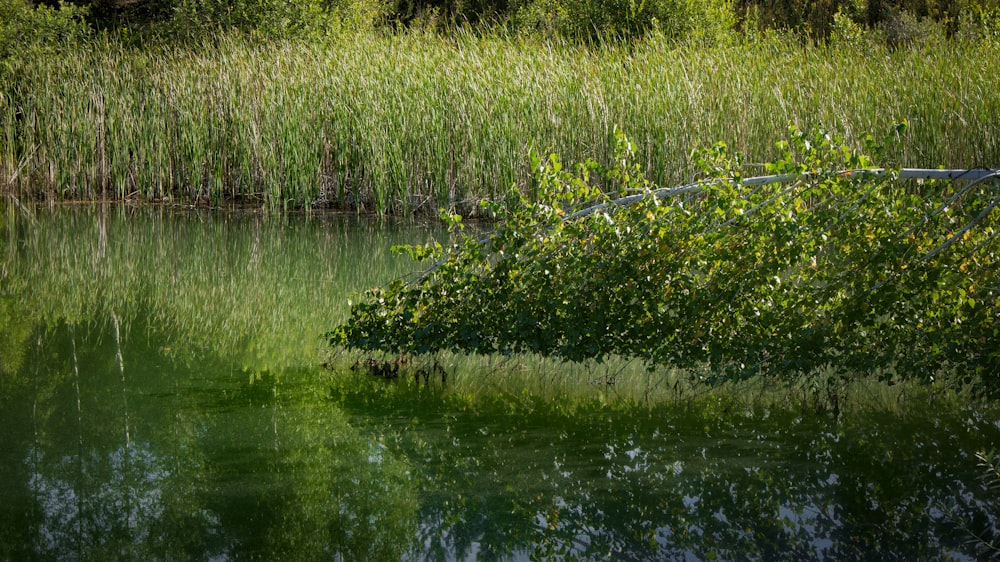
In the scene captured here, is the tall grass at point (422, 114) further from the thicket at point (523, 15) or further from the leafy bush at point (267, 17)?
the leafy bush at point (267, 17)

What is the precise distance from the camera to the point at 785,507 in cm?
276

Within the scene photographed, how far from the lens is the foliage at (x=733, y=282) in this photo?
3.74 meters

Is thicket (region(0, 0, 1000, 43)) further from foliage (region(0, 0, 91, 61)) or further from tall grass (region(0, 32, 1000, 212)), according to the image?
tall grass (region(0, 32, 1000, 212))

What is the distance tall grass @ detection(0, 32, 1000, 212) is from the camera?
853 centimetres

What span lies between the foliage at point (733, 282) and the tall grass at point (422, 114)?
4460mm

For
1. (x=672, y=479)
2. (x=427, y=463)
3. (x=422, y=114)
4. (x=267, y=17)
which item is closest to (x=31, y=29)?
(x=267, y=17)

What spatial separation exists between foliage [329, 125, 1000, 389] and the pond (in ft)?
0.62

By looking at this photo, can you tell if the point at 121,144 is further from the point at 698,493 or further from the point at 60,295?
the point at 698,493

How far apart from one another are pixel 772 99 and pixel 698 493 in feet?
20.9

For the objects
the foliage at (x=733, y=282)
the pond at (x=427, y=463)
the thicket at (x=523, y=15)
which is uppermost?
the thicket at (x=523, y=15)

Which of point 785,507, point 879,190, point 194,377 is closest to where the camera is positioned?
point 785,507

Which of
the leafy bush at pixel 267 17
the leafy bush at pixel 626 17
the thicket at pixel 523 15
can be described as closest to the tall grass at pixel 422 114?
the thicket at pixel 523 15

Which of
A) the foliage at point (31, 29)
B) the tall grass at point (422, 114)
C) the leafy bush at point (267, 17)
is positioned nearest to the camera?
the tall grass at point (422, 114)

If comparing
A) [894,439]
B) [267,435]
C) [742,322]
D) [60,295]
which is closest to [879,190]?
[742,322]
